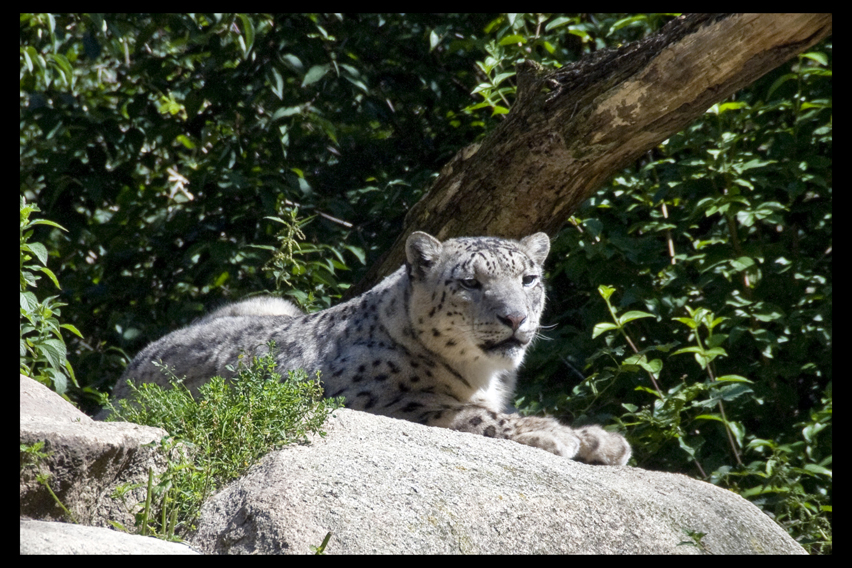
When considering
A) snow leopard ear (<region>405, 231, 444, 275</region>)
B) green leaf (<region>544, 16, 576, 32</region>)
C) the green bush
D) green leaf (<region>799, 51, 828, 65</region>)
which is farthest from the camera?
green leaf (<region>544, 16, 576, 32</region>)

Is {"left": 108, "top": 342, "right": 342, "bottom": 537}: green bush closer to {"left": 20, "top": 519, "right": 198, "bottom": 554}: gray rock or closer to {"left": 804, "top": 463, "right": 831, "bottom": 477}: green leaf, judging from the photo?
{"left": 20, "top": 519, "right": 198, "bottom": 554}: gray rock

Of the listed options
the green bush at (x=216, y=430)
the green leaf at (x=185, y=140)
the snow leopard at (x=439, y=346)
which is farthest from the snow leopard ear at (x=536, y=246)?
the green leaf at (x=185, y=140)

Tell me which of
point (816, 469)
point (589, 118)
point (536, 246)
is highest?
point (589, 118)

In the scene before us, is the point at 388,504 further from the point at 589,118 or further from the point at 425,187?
the point at 425,187

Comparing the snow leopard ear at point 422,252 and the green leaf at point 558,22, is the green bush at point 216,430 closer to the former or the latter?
the snow leopard ear at point 422,252

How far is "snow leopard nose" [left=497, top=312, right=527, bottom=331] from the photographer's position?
18.9ft

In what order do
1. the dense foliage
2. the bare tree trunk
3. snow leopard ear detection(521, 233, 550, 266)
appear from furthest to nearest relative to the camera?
the dense foliage
snow leopard ear detection(521, 233, 550, 266)
the bare tree trunk

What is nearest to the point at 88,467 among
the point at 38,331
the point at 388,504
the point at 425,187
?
the point at 388,504

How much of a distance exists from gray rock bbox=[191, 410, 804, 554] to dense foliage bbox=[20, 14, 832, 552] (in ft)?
6.60

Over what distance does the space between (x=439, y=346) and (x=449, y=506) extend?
2124 mm

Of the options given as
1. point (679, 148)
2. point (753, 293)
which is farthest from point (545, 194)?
point (753, 293)

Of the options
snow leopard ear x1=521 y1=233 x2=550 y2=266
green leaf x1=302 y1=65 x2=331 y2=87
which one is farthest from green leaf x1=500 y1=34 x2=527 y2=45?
snow leopard ear x1=521 y1=233 x2=550 y2=266

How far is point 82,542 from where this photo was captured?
3346 mm
